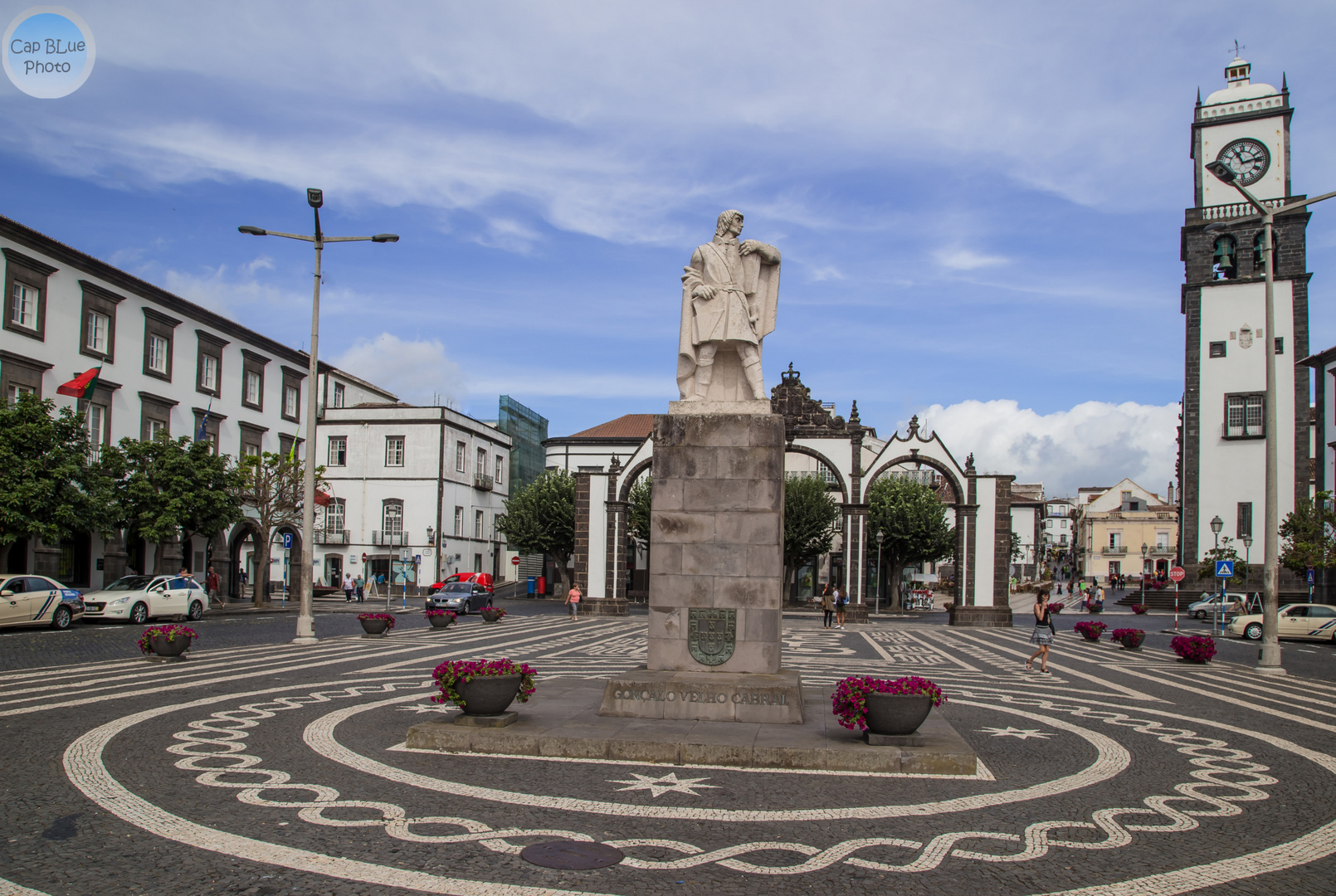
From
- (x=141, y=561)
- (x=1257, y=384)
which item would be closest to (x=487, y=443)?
(x=141, y=561)

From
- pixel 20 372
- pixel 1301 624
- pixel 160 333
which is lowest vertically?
pixel 1301 624

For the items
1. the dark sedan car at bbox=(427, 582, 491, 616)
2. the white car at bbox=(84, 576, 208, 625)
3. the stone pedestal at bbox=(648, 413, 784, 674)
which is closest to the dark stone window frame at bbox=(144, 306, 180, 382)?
the white car at bbox=(84, 576, 208, 625)

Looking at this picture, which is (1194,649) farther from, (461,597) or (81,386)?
(81,386)

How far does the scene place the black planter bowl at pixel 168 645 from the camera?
17.3 m

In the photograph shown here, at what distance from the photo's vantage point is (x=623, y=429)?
7669 cm

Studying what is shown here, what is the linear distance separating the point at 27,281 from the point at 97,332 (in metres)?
3.72

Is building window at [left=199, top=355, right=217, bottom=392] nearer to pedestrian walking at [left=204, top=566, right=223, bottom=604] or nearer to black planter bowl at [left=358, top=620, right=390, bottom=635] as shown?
pedestrian walking at [left=204, top=566, right=223, bottom=604]

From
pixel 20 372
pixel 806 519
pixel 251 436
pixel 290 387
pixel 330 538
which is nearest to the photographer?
pixel 20 372

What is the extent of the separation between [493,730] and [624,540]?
33.7 m

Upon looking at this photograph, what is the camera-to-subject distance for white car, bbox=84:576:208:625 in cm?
2747

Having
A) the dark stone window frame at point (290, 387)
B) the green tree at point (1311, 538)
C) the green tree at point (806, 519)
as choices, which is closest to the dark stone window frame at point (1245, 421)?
the green tree at point (1311, 538)

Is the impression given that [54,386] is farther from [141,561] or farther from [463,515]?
[463,515]

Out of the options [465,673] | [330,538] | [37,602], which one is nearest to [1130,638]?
[465,673]

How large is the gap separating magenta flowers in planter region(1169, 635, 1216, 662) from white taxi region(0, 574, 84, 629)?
27.6 metres
